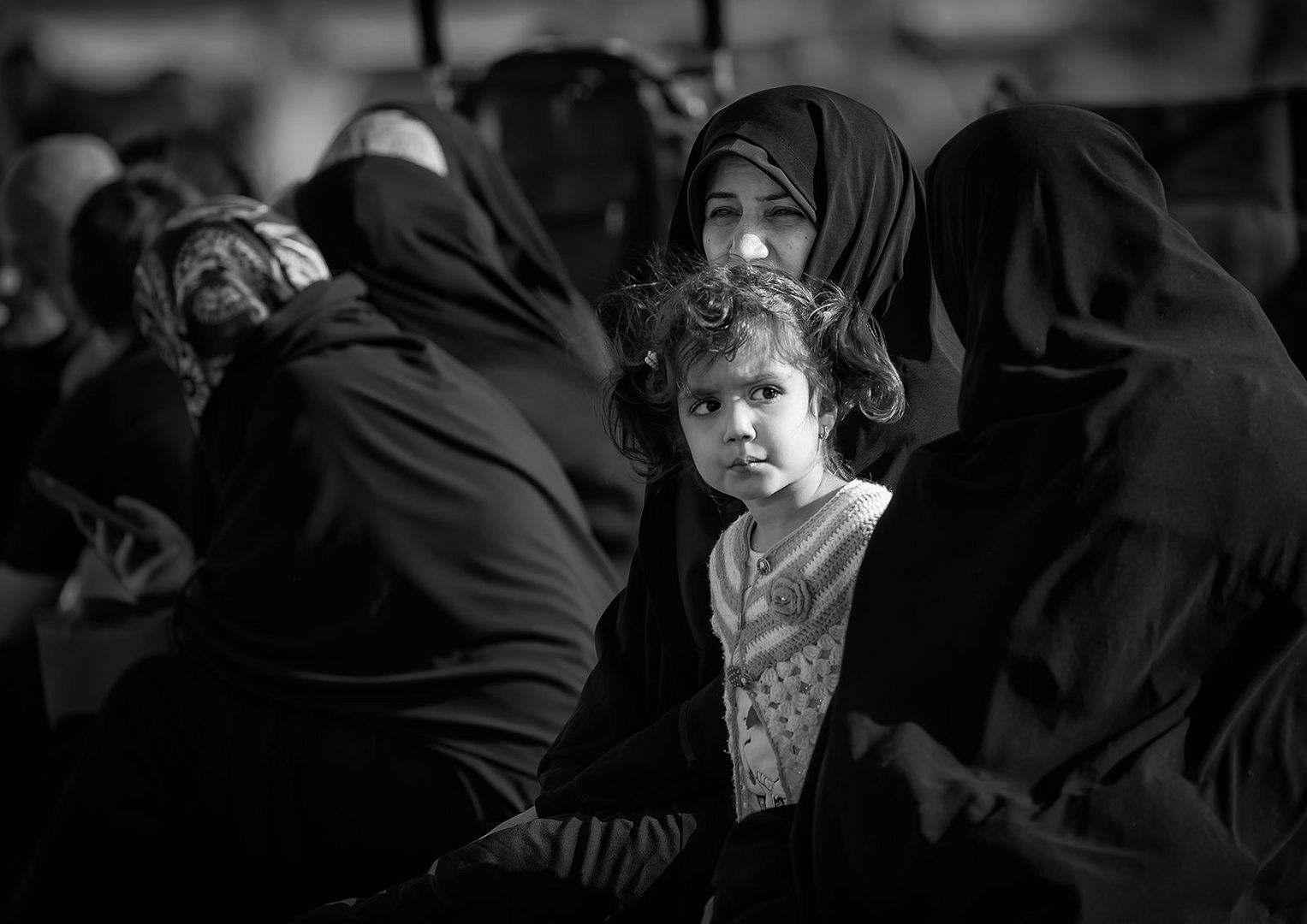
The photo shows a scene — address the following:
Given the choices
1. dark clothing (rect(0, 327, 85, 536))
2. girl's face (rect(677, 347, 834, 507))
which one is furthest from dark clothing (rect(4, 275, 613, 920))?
dark clothing (rect(0, 327, 85, 536))

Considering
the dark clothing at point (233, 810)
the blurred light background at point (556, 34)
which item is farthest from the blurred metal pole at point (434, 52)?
the dark clothing at point (233, 810)

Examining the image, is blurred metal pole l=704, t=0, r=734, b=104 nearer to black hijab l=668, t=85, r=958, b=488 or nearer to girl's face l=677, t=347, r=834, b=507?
black hijab l=668, t=85, r=958, b=488

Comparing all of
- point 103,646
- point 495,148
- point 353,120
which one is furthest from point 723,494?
point 495,148

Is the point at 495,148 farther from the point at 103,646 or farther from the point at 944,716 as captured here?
the point at 944,716

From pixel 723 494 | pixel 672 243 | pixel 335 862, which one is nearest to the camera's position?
pixel 723 494

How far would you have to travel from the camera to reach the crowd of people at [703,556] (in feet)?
5.17

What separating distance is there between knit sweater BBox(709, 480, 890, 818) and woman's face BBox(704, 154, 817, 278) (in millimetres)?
537

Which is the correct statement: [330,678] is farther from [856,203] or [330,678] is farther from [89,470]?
[856,203]

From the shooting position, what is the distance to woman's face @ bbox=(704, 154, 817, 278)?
2.38m

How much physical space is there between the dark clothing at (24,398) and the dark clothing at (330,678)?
2014 mm

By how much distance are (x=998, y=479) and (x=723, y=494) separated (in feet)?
2.13

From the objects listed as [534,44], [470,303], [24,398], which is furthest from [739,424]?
[534,44]

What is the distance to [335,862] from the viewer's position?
289cm

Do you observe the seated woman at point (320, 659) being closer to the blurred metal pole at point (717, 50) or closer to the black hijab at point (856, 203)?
the black hijab at point (856, 203)
